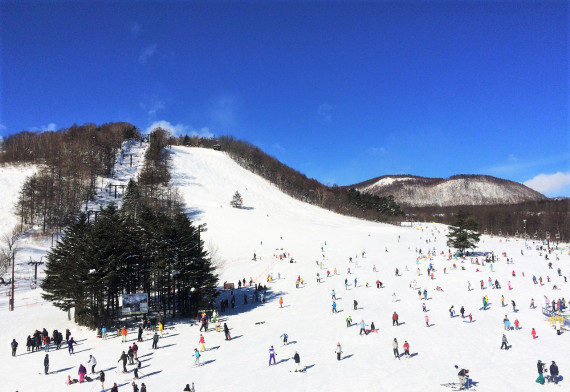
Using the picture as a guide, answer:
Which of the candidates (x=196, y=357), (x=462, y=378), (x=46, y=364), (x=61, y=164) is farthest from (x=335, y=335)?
(x=61, y=164)

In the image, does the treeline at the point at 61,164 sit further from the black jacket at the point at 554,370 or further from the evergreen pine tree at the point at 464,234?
the black jacket at the point at 554,370

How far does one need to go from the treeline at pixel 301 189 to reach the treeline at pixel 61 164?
3563 cm

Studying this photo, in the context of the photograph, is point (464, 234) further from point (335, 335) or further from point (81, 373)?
point (81, 373)

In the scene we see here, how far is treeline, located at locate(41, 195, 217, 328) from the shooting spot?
76.4ft

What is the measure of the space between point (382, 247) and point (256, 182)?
63.9m

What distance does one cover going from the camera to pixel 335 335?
69.9 feet

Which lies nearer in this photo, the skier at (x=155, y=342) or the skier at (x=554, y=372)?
the skier at (x=554, y=372)

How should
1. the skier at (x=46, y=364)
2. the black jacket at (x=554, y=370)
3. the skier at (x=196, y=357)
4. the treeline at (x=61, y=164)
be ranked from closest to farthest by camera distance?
the black jacket at (x=554, y=370) → the skier at (x=46, y=364) → the skier at (x=196, y=357) → the treeline at (x=61, y=164)

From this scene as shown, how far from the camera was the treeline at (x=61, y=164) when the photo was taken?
191 feet

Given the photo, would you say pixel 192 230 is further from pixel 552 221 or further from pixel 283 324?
pixel 552 221

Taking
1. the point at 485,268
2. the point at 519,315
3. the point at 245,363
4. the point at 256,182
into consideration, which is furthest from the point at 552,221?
the point at 245,363

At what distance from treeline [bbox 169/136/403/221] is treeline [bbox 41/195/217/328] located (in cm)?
7626

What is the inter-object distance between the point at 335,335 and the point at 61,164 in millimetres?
71990

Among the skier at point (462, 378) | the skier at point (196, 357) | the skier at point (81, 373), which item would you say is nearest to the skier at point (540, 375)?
the skier at point (462, 378)
